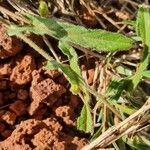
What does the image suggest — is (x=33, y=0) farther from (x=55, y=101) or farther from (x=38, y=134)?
(x=38, y=134)

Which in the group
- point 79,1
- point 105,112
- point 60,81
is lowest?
point 105,112

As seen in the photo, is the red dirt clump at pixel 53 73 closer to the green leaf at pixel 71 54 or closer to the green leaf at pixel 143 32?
the green leaf at pixel 71 54

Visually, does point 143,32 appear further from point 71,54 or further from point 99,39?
point 71,54

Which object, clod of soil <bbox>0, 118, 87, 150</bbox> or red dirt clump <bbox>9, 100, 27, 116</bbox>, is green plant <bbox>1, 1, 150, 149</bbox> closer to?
clod of soil <bbox>0, 118, 87, 150</bbox>

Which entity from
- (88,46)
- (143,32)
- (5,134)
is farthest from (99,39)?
(5,134)

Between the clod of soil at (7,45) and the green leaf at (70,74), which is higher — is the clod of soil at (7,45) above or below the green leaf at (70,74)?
→ above

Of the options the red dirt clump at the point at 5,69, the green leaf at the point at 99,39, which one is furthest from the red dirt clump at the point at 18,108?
the green leaf at the point at 99,39

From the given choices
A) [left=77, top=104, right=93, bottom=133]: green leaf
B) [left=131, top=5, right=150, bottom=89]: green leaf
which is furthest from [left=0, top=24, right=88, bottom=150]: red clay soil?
[left=131, top=5, right=150, bottom=89]: green leaf

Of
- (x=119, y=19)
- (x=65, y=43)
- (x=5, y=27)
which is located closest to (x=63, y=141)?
(x=65, y=43)
